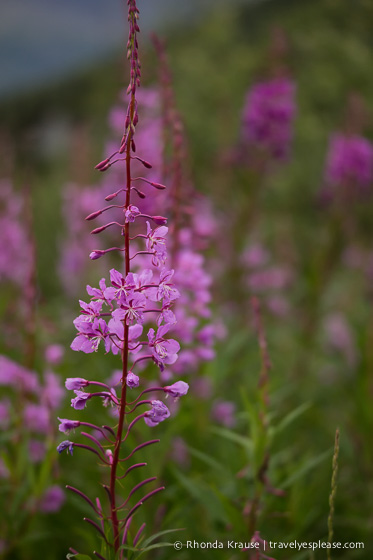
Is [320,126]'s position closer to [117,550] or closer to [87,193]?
[87,193]

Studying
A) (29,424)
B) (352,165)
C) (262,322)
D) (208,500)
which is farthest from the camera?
(352,165)

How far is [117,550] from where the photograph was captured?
1.27 meters

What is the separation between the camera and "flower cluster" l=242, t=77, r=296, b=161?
3.88 metres

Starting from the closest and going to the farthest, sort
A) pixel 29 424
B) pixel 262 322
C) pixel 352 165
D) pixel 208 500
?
pixel 208 500, pixel 29 424, pixel 262 322, pixel 352 165

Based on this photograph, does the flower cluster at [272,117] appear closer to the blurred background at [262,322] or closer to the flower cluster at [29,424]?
the blurred background at [262,322]

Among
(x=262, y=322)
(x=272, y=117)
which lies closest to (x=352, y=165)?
(x=272, y=117)

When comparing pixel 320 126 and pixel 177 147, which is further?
pixel 320 126

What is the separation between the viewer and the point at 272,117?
154 inches

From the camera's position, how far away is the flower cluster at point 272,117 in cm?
388

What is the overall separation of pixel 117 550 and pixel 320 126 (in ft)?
25.4

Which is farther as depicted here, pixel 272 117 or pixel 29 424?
pixel 272 117

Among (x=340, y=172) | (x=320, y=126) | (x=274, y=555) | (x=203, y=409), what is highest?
(x=320, y=126)

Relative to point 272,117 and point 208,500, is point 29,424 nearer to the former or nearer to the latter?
point 208,500

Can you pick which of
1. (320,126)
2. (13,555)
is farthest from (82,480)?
(320,126)
